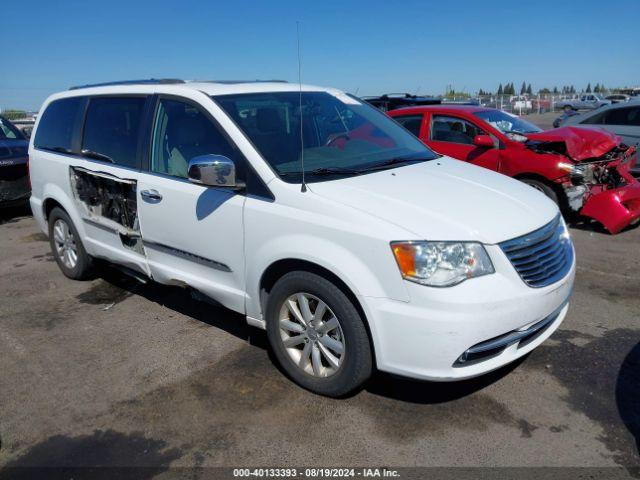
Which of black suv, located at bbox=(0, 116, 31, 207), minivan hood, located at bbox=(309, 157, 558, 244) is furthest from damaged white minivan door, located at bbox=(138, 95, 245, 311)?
black suv, located at bbox=(0, 116, 31, 207)

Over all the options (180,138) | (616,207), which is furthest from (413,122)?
(180,138)

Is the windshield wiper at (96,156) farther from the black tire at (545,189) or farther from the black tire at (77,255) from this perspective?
the black tire at (545,189)

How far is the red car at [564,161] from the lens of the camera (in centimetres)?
664

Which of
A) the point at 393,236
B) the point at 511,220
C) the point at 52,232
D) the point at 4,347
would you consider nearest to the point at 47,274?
the point at 52,232

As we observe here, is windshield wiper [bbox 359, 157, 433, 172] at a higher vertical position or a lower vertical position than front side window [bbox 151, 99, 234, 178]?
lower

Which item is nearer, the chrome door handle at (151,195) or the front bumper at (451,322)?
the front bumper at (451,322)

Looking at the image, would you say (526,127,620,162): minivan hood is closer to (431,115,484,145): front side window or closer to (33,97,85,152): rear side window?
(431,115,484,145): front side window

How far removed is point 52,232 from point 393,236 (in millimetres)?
4194

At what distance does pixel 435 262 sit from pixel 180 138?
2163mm

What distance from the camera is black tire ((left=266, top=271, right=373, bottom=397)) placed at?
114 inches

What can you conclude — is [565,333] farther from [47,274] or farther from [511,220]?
[47,274]

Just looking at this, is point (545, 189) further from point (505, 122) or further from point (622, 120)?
point (622, 120)

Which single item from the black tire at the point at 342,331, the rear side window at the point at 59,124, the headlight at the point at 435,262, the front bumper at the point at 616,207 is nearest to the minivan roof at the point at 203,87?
Answer: the rear side window at the point at 59,124

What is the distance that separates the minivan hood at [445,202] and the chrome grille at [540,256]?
0.05 metres
